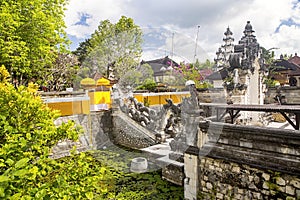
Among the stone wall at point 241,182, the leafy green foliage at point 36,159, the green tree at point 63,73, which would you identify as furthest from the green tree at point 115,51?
the leafy green foliage at point 36,159

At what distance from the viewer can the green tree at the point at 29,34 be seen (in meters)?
10.5

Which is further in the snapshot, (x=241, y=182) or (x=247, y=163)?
(x=241, y=182)

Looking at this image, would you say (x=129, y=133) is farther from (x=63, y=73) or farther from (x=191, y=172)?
(x=63, y=73)

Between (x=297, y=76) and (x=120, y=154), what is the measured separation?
22340 mm

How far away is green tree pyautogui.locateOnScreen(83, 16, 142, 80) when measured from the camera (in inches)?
590

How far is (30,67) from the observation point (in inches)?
497

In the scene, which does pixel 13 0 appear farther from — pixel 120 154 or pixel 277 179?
pixel 277 179

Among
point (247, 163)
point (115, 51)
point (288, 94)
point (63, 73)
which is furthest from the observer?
point (63, 73)

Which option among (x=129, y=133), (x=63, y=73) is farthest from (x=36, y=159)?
(x=63, y=73)

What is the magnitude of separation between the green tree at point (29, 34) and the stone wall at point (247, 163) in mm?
10096

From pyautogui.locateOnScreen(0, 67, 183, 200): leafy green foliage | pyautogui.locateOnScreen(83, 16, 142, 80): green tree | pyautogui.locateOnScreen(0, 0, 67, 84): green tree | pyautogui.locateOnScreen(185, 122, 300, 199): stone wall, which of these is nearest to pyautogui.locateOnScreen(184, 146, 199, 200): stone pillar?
pyautogui.locateOnScreen(185, 122, 300, 199): stone wall

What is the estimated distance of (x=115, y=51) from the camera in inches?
638

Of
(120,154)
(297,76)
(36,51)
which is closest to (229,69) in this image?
(120,154)

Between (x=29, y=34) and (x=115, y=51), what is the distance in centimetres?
584
